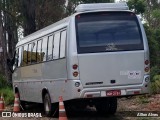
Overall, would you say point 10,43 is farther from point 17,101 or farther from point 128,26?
point 128,26

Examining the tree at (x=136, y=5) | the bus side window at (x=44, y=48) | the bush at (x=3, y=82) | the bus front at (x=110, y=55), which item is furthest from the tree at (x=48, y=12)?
the bus front at (x=110, y=55)

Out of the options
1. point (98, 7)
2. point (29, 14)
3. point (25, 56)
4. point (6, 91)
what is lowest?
point (6, 91)

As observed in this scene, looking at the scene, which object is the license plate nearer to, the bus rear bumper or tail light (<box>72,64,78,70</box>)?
the bus rear bumper

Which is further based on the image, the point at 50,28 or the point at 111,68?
the point at 50,28

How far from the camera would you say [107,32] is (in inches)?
465

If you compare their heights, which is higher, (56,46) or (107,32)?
(107,32)

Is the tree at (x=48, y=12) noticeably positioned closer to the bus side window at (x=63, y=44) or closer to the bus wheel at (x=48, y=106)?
the bus wheel at (x=48, y=106)

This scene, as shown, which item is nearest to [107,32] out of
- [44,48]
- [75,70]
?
[75,70]

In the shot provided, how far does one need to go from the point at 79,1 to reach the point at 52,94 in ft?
54.7

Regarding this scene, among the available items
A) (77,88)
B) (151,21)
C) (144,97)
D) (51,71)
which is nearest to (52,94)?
(51,71)

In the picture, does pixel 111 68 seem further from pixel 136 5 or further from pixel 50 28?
pixel 136 5

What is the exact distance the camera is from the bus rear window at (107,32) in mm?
11609

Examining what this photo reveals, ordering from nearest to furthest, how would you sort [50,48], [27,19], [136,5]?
[50,48] → [27,19] → [136,5]

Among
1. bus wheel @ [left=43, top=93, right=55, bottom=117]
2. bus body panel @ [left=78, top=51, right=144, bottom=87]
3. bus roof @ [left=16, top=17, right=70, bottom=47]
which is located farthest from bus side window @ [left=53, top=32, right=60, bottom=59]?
bus wheel @ [left=43, top=93, right=55, bottom=117]
